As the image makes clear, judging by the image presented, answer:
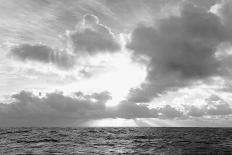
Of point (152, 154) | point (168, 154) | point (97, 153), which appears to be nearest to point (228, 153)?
point (168, 154)

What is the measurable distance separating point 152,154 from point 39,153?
2043 cm

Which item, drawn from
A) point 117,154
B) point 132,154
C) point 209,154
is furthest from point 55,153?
point 209,154

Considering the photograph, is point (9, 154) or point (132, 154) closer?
point (9, 154)

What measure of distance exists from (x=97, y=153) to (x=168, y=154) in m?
13.0

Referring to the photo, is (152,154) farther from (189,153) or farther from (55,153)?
(55,153)

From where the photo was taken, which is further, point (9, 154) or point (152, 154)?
point (152, 154)

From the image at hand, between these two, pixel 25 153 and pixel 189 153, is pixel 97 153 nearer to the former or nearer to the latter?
pixel 25 153

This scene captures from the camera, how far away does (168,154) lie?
146ft


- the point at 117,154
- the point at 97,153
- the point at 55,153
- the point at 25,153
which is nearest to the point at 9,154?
the point at 25,153

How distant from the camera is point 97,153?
150 ft

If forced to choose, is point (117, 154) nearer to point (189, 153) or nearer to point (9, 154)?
point (189, 153)

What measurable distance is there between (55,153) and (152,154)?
57.6 feet

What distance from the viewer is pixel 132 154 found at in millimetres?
45156

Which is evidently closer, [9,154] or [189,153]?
[9,154]
